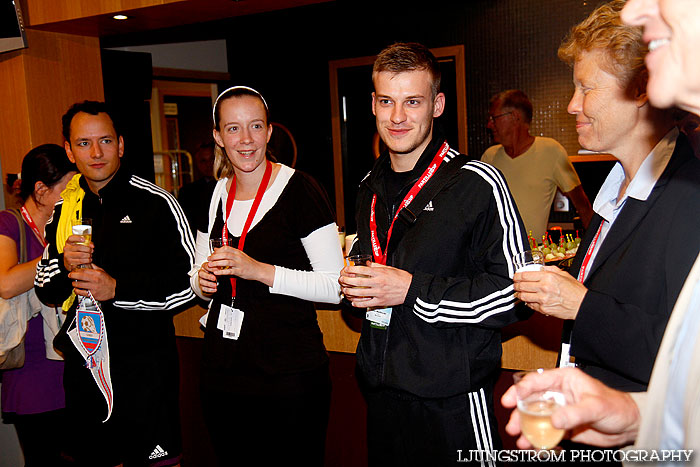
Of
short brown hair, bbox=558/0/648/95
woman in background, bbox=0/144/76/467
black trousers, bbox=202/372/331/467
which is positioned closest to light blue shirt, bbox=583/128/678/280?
short brown hair, bbox=558/0/648/95

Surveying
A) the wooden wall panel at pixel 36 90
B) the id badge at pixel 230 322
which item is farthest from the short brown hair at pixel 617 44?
the wooden wall panel at pixel 36 90

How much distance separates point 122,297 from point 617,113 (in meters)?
2.00

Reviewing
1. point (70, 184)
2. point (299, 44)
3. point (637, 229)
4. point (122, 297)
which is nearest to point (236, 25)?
point (299, 44)

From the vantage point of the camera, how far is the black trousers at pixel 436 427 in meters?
1.82

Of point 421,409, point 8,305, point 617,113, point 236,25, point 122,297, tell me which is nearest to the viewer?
point 617,113

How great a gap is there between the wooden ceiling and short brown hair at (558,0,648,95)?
279 centimetres

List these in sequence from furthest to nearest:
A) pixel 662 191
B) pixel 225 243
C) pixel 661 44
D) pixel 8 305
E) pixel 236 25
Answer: pixel 236 25 → pixel 8 305 → pixel 225 243 → pixel 662 191 → pixel 661 44

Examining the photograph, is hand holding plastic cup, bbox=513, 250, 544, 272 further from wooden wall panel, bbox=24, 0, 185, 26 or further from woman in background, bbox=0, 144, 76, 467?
wooden wall panel, bbox=24, 0, 185, 26

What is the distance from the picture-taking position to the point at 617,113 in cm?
156

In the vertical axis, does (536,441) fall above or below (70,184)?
below

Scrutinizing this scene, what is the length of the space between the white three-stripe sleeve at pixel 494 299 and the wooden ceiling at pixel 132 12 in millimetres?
2735

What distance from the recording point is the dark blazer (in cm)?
136

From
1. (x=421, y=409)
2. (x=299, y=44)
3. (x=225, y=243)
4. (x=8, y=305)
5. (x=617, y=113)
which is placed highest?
(x=299, y=44)

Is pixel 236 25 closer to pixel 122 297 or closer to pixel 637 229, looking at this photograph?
pixel 122 297
